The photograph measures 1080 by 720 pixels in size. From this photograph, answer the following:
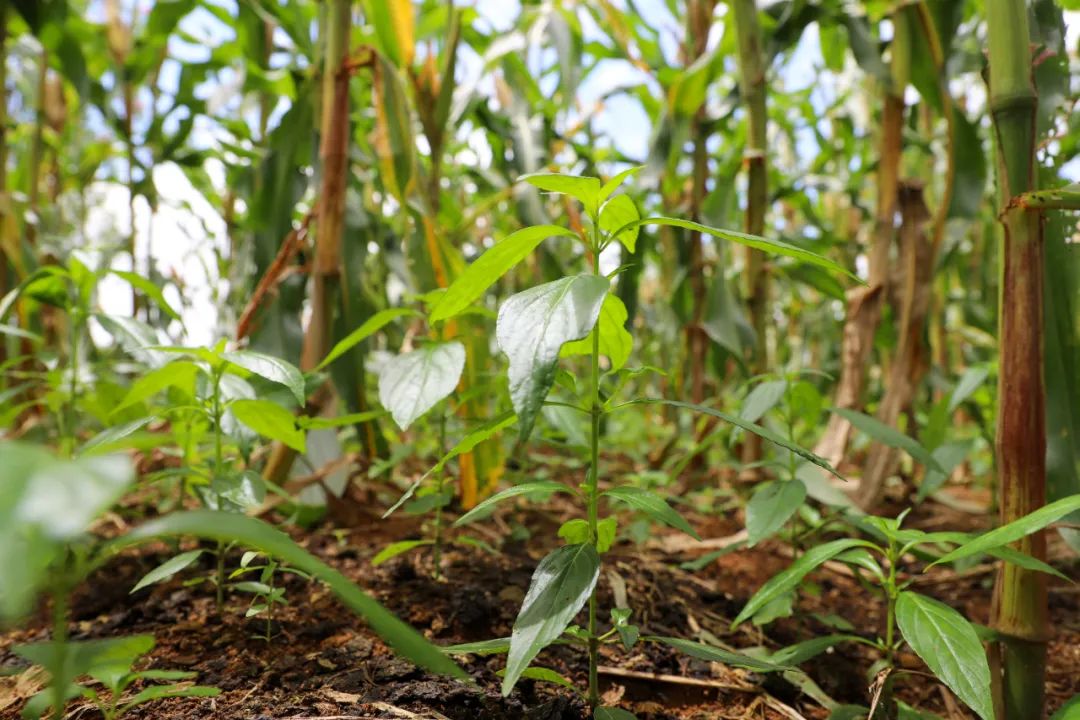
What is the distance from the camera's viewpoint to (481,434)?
55 centimetres

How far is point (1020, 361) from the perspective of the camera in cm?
66

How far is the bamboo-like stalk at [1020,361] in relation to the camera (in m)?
0.65

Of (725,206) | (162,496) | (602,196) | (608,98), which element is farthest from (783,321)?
(602,196)

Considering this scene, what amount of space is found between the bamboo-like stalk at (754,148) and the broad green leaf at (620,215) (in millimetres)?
774

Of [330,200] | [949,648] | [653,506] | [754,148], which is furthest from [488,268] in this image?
[754,148]

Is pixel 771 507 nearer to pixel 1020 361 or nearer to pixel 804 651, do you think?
pixel 804 651

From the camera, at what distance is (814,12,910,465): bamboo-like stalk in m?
1.32

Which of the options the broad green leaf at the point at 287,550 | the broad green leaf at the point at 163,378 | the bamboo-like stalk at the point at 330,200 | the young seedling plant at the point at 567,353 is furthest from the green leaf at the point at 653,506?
the bamboo-like stalk at the point at 330,200

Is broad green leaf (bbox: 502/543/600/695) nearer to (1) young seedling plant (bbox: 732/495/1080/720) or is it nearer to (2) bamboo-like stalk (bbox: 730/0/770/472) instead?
(1) young seedling plant (bbox: 732/495/1080/720)

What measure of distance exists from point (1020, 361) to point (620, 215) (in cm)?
39

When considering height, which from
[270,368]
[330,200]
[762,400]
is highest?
[330,200]

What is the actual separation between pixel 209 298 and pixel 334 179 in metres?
1.66

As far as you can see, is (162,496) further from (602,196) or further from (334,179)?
(602,196)

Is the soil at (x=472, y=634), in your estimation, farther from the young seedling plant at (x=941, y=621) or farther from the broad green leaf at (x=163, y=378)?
the broad green leaf at (x=163, y=378)
